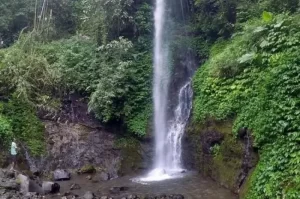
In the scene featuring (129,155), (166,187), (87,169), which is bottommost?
(166,187)

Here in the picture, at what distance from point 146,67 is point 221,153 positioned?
654 centimetres

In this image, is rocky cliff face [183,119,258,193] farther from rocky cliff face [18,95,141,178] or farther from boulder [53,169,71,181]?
boulder [53,169,71,181]

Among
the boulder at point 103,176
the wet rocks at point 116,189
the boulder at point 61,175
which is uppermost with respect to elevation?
the boulder at point 61,175

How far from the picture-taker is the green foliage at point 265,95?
852cm

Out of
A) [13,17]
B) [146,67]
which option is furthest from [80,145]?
[13,17]

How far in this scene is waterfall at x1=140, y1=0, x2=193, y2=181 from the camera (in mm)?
14047

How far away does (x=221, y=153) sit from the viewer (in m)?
11.6

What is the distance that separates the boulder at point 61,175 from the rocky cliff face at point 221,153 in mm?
4457

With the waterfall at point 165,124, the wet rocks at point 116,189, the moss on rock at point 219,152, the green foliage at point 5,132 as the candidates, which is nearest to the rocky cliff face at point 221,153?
the moss on rock at point 219,152

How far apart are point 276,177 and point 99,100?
8217 mm

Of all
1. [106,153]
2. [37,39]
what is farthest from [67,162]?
[37,39]

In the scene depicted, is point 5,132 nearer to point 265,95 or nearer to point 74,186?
point 74,186

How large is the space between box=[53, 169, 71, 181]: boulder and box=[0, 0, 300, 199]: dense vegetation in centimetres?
139

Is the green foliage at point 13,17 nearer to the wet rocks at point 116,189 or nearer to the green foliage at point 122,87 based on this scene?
the green foliage at point 122,87
